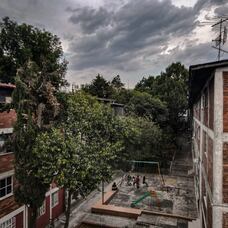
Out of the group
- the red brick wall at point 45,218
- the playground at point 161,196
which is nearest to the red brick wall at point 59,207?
the red brick wall at point 45,218

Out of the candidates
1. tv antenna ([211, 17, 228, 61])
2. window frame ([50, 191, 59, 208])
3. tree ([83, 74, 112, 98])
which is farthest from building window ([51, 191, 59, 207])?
tree ([83, 74, 112, 98])

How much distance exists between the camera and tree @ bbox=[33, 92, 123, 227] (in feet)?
32.3

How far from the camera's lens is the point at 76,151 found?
1022cm

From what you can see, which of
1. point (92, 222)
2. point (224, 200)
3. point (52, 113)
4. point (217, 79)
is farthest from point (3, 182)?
point (217, 79)

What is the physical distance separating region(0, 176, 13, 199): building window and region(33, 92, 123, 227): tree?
12.3 feet

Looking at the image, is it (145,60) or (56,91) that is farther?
(145,60)

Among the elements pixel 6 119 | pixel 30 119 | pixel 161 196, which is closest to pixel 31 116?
pixel 30 119

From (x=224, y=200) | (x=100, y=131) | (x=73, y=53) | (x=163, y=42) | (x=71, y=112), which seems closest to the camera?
(x=224, y=200)

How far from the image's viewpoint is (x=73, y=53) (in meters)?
28.0

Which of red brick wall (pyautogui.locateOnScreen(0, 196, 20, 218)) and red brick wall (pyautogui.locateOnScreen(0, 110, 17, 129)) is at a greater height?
red brick wall (pyautogui.locateOnScreen(0, 110, 17, 129))

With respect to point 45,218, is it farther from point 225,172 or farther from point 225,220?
point 225,172

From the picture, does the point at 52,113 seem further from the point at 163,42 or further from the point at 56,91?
the point at 163,42

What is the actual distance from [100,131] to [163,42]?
14.4 meters

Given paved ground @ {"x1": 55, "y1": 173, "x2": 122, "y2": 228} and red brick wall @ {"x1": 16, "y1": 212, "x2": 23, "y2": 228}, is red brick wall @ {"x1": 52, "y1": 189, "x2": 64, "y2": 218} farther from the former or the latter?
red brick wall @ {"x1": 16, "y1": 212, "x2": 23, "y2": 228}
